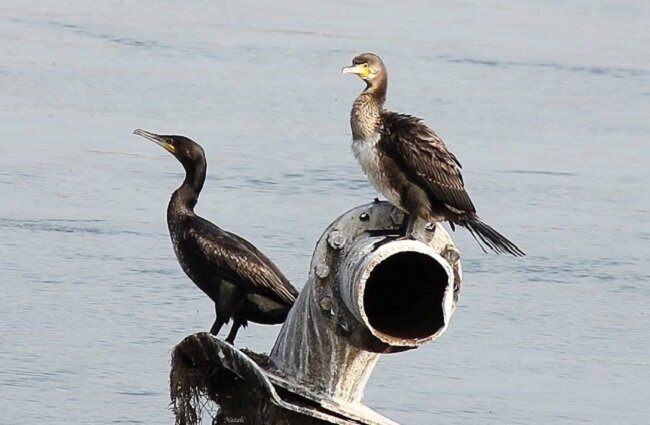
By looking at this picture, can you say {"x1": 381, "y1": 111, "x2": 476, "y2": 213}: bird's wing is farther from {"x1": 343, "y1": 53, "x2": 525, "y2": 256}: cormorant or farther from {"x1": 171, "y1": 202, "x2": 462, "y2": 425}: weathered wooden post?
{"x1": 171, "y1": 202, "x2": 462, "y2": 425}: weathered wooden post

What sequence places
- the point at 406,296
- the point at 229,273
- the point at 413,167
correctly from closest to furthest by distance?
the point at 406,296
the point at 413,167
the point at 229,273

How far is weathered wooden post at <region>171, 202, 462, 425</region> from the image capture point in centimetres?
402

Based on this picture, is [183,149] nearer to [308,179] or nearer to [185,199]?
[185,199]

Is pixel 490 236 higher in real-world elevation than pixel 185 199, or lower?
higher

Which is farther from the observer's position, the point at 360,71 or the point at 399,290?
the point at 360,71

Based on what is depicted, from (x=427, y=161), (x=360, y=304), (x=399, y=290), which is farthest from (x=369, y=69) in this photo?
(x=360, y=304)

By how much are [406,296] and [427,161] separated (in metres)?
1.02

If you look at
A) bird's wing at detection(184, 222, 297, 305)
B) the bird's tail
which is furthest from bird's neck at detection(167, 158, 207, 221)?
the bird's tail

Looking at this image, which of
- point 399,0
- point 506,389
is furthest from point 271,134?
point 399,0

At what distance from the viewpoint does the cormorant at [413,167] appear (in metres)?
5.06

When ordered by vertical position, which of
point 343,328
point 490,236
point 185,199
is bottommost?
point 343,328

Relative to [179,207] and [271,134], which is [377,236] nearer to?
[179,207]

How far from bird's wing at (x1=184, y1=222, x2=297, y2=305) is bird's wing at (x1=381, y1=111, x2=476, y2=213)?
556mm

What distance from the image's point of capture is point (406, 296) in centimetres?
415
